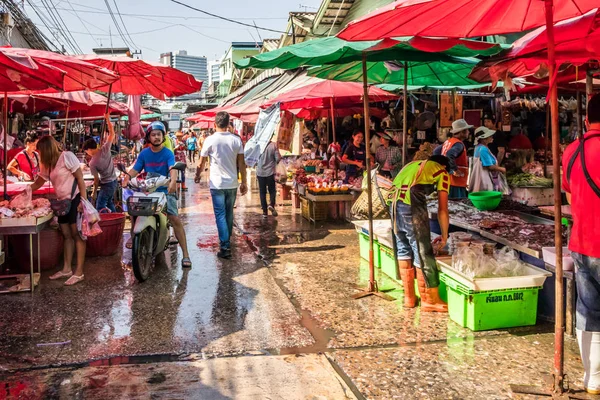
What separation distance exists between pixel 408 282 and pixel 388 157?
6956mm

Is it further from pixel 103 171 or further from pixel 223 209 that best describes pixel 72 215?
pixel 103 171

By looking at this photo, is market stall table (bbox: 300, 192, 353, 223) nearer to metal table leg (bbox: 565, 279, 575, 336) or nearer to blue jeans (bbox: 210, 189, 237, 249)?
blue jeans (bbox: 210, 189, 237, 249)

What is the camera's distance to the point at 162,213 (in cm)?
763

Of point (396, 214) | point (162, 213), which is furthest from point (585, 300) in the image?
point (162, 213)

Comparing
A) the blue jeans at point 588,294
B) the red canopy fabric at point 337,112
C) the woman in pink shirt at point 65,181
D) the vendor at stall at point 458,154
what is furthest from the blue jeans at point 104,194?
the blue jeans at point 588,294

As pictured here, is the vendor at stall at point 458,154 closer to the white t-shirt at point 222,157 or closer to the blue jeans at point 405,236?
the blue jeans at point 405,236

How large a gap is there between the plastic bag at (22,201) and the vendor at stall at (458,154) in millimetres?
5605

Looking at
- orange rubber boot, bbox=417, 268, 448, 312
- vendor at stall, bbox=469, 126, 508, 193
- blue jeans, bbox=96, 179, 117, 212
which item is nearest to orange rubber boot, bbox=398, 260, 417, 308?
orange rubber boot, bbox=417, 268, 448, 312

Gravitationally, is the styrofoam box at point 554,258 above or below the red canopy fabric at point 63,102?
below

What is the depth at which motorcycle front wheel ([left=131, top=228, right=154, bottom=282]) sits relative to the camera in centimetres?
668

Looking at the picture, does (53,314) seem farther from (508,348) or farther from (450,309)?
(508,348)

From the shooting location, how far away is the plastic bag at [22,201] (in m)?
6.53

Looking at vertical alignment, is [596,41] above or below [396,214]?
above

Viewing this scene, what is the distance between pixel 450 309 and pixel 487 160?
4.38 meters
